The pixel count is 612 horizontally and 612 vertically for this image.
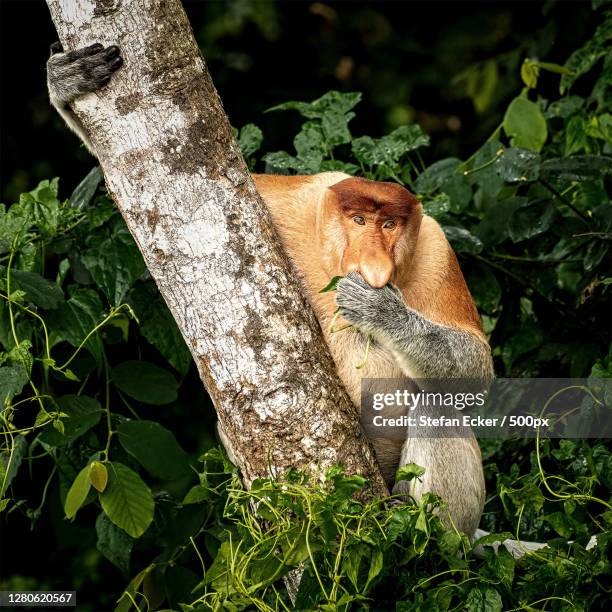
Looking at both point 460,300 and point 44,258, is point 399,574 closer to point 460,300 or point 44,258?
point 460,300

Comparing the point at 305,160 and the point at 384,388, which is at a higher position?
the point at 305,160

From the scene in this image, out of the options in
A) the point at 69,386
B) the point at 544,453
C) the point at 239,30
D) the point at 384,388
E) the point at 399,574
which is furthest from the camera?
the point at 239,30

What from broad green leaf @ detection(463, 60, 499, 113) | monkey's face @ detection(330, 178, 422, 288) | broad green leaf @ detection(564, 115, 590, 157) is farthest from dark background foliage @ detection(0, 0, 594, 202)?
monkey's face @ detection(330, 178, 422, 288)

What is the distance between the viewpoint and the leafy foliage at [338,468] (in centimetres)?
234

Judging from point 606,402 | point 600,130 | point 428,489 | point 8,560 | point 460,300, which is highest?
point 600,130

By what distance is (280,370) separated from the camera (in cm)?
246

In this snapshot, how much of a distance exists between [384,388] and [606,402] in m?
0.74

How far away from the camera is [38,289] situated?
3.03 meters

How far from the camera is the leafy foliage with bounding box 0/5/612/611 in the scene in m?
2.34

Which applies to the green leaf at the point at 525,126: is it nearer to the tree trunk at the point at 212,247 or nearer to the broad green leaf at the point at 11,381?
the tree trunk at the point at 212,247

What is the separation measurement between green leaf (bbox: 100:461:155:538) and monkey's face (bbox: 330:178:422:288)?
0.96 meters

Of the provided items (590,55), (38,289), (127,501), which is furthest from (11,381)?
(590,55)

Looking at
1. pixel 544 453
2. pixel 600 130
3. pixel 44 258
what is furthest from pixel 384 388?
pixel 600 130

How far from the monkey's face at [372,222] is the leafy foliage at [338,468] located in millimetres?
529
